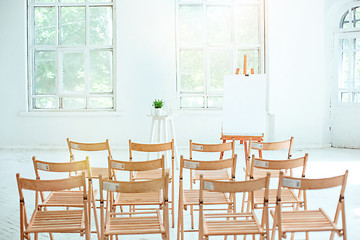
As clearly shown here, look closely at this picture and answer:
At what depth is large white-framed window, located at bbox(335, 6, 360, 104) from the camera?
27.2 ft

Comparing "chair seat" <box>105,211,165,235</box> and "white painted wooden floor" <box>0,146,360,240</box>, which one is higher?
"chair seat" <box>105,211,165,235</box>

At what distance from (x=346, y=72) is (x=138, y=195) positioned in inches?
247

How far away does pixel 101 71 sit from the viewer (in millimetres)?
8656

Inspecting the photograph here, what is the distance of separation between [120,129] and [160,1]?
8.67 ft

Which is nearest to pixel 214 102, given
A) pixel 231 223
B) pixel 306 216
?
pixel 306 216

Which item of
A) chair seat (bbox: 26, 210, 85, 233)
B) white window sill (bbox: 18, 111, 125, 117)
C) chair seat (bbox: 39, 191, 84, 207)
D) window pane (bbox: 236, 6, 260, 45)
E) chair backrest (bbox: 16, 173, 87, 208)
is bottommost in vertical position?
chair seat (bbox: 26, 210, 85, 233)

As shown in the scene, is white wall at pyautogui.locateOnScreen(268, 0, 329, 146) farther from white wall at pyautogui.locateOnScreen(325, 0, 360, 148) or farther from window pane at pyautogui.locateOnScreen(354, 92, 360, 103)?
window pane at pyautogui.locateOnScreen(354, 92, 360, 103)

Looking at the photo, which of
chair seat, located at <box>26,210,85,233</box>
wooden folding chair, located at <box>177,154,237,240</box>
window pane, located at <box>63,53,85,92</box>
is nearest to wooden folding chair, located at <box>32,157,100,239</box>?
chair seat, located at <box>26,210,85,233</box>

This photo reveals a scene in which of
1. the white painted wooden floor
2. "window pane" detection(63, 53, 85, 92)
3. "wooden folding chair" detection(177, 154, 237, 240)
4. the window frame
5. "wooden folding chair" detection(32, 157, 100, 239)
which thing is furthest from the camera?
"window pane" detection(63, 53, 85, 92)

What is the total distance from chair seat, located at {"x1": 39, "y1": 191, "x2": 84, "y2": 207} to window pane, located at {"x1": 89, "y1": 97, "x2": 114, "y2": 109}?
516 centimetres

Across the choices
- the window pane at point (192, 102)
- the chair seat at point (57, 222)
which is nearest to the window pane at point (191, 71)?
the window pane at point (192, 102)

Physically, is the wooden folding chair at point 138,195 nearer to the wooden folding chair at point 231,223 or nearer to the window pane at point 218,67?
the wooden folding chair at point 231,223

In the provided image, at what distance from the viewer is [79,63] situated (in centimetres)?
866

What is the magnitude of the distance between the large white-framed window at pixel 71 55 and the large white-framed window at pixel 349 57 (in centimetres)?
451
